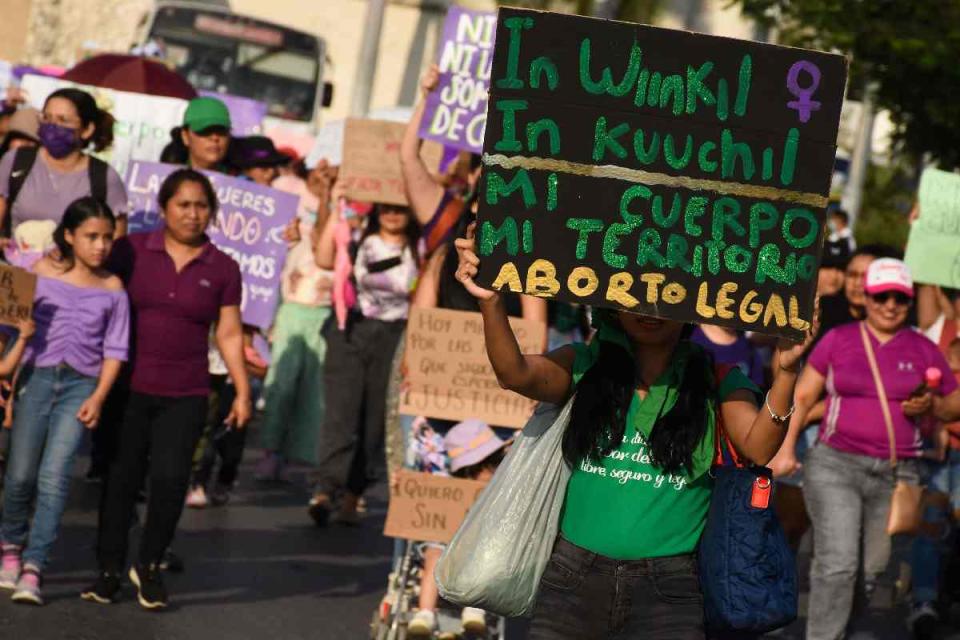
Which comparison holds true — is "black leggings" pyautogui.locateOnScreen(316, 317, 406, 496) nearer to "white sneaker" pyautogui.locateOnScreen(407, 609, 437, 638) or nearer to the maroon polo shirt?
the maroon polo shirt

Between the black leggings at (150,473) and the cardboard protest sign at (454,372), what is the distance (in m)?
0.94

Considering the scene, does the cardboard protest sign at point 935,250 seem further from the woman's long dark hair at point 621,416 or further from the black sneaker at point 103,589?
the woman's long dark hair at point 621,416

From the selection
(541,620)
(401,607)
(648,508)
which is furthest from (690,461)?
(401,607)

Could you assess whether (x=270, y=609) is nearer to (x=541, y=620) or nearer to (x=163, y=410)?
(x=163, y=410)

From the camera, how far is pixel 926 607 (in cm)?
1045

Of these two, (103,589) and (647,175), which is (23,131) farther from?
(647,175)

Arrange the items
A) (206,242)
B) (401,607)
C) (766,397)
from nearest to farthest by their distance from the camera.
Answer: (766,397) < (401,607) < (206,242)

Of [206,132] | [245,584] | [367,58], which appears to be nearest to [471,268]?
[245,584]

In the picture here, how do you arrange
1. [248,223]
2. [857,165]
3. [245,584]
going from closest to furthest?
[245,584] < [248,223] < [857,165]

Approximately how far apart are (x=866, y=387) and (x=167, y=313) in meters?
3.02

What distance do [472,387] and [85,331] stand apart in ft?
5.20

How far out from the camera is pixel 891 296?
9242 mm

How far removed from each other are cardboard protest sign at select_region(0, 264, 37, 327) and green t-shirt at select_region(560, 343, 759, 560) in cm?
353

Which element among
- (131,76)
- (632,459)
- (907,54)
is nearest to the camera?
(632,459)
